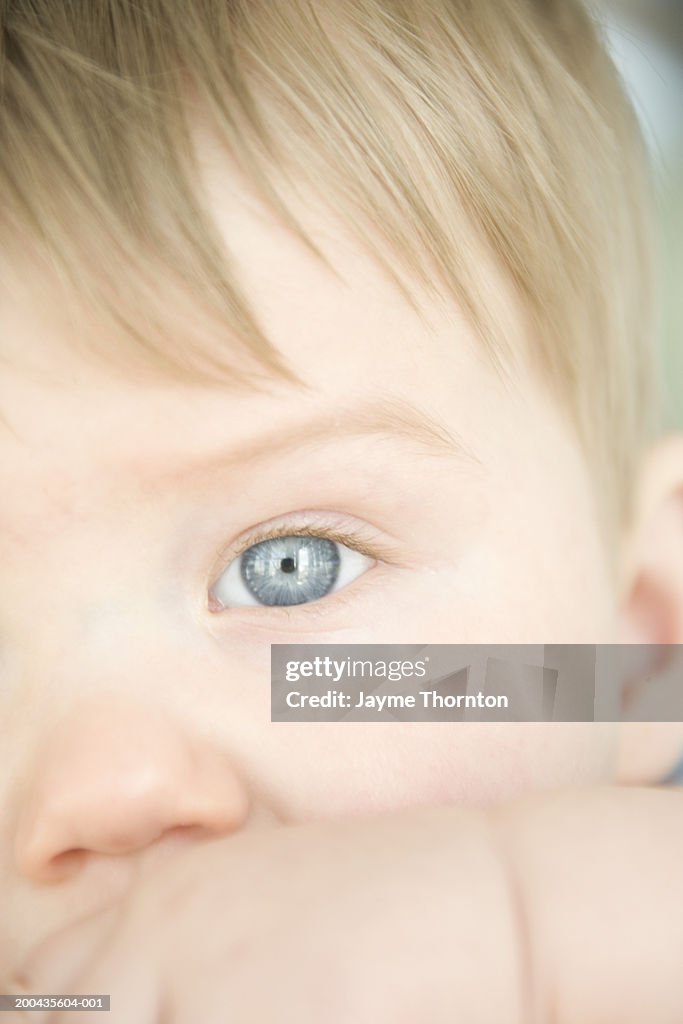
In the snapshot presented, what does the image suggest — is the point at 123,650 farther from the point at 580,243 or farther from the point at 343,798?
the point at 580,243

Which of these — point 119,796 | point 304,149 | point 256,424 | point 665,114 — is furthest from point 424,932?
point 665,114

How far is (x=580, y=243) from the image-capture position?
2.33 feet

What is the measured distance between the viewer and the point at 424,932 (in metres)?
0.34

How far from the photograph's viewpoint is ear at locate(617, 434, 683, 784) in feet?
2.41

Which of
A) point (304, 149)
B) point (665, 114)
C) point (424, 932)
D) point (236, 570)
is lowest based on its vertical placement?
point (424, 932)

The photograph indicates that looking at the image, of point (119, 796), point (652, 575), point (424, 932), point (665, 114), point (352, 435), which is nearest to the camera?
point (424, 932)

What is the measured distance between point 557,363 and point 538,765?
0.77 ft

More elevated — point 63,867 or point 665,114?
point 665,114

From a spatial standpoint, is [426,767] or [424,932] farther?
[426,767]

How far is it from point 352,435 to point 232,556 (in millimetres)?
87

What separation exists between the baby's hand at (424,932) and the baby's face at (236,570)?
0.35ft

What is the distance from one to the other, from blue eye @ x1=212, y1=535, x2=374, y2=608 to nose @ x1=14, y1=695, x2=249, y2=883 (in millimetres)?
105

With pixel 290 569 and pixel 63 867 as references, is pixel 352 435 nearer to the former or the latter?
pixel 290 569

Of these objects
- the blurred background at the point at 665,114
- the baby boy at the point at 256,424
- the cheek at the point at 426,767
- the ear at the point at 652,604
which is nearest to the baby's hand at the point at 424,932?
the baby boy at the point at 256,424
